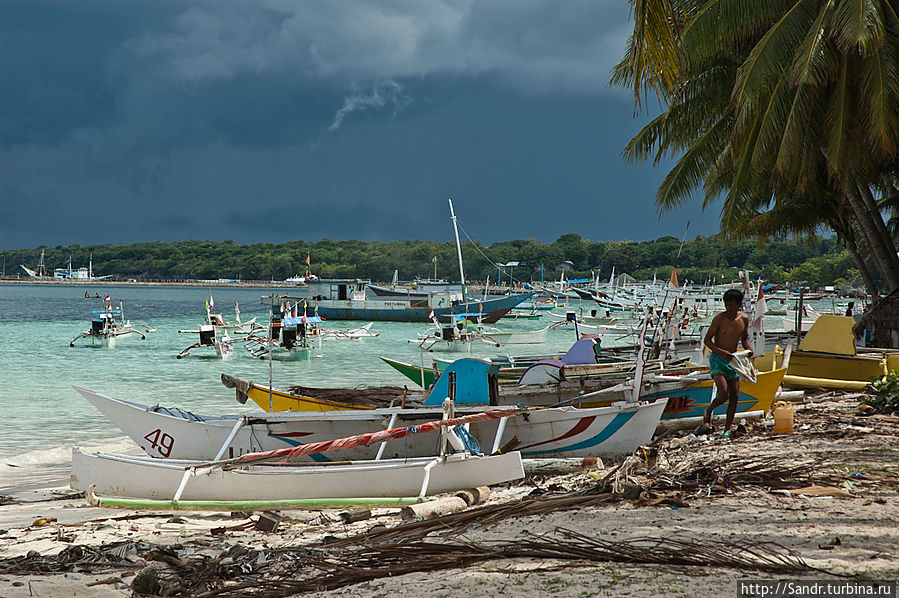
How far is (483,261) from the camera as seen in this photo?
154 metres

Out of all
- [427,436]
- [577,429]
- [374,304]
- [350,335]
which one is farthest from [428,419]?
[374,304]

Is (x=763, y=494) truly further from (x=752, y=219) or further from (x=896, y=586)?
(x=752, y=219)

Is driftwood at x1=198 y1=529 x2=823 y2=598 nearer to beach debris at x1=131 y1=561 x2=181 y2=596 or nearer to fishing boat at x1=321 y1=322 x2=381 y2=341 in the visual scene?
beach debris at x1=131 y1=561 x2=181 y2=596

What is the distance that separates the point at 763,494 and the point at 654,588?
229cm

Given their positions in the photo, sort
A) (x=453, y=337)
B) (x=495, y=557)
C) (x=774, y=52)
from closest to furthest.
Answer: (x=495, y=557) → (x=774, y=52) → (x=453, y=337)

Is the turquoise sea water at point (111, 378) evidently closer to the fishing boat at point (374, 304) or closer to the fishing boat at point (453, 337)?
the fishing boat at point (453, 337)

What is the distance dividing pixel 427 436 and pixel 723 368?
3.69 m

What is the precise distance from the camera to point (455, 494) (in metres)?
6.79

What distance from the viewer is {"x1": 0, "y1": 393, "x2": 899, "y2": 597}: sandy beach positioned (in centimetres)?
365

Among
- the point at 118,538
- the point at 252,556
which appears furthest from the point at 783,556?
the point at 118,538

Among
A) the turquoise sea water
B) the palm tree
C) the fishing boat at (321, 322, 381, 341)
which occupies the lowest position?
the turquoise sea water

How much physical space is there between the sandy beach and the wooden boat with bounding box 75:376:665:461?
1.37 m

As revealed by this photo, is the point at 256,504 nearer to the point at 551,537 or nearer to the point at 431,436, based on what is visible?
the point at 431,436

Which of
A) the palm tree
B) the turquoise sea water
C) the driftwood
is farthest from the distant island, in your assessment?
the driftwood
